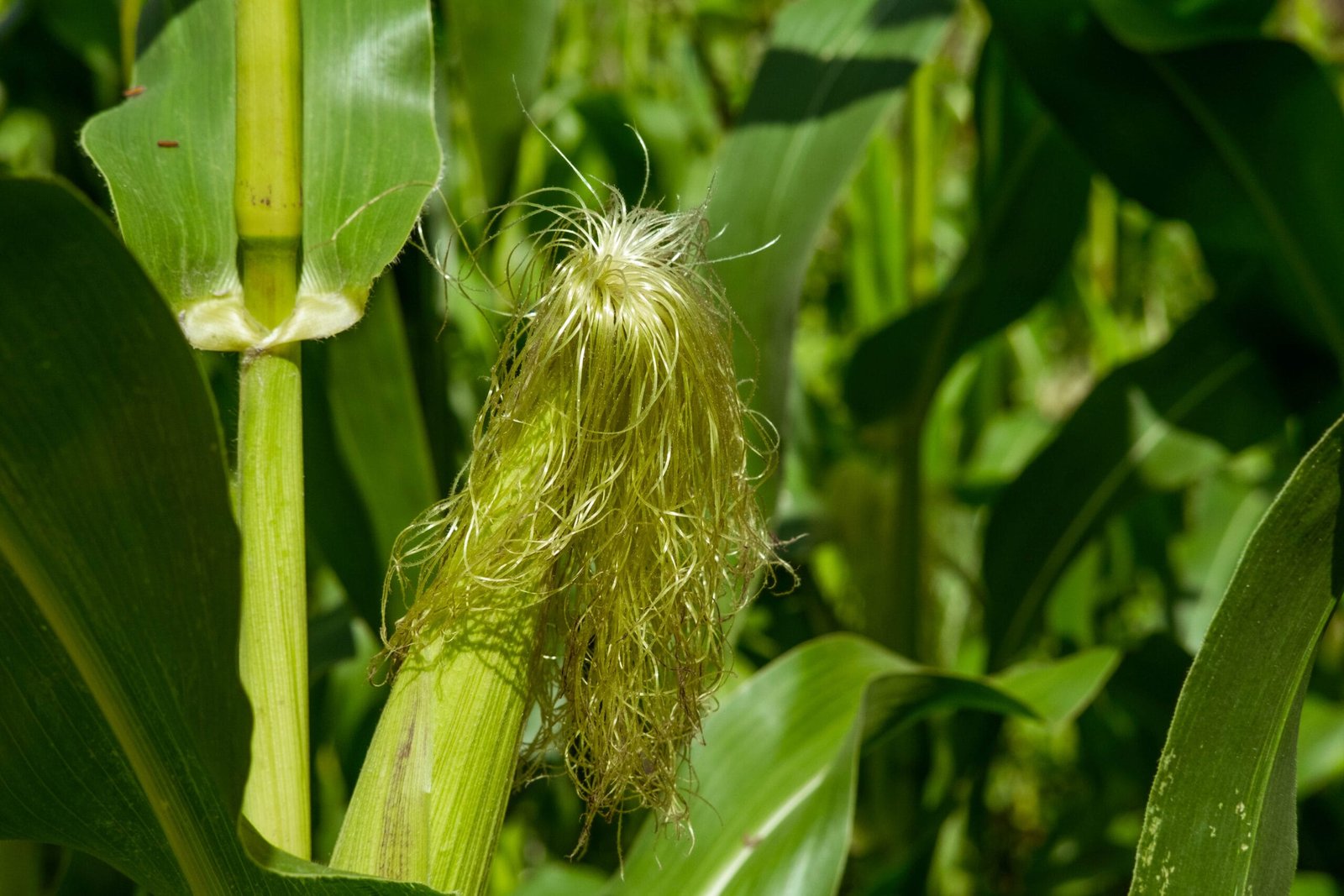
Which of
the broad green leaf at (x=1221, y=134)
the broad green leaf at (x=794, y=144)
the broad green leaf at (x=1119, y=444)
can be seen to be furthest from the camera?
the broad green leaf at (x=1119, y=444)

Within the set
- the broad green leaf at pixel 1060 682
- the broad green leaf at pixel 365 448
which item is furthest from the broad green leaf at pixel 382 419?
the broad green leaf at pixel 1060 682

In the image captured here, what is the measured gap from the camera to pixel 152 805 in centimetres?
42

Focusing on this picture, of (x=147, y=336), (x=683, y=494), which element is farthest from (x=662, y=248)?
(x=147, y=336)

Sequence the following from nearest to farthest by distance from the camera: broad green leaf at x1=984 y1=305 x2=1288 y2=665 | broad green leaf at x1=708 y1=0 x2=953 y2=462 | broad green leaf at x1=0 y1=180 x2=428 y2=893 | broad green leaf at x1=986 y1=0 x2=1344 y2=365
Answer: broad green leaf at x1=0 y1=180 x2=428 y2=893 → broad green leaf at x1=708 y1=0 x2=953 y2=462 → broad green leaf at x1=986 y1=0 x2=1344 y2=365 → broad green leaf at x1=984 y1=305 x2=1288 y2=665

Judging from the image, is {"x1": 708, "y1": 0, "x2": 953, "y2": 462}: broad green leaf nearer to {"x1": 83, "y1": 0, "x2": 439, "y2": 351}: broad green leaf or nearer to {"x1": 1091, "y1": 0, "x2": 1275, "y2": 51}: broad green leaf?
{"x1": 1091, "y1": 0, "x2": 1275, "y2": 51}: broad green leaf

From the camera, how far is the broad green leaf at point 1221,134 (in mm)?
972

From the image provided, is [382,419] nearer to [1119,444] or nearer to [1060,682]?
[1060,682]

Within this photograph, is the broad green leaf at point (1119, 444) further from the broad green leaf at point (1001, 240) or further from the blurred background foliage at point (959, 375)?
the broad green leaf at point (1001, 240)

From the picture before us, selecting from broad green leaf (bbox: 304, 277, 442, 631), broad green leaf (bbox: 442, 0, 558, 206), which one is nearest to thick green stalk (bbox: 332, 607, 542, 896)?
broad green leaf (bbox: 304, 277, 442, 631)

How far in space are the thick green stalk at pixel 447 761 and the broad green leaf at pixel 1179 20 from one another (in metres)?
0.75

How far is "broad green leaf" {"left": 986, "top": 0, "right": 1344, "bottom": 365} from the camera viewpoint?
0.97 metres

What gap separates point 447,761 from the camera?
422 millimetres

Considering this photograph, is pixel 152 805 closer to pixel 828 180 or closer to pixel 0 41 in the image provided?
pixel 828 180

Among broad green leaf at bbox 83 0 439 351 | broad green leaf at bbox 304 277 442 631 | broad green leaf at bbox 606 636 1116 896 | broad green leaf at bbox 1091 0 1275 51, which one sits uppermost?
broad green leaf at bbox 1091 0 1275 51
